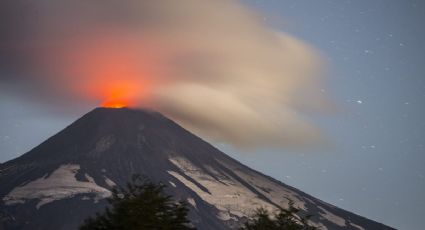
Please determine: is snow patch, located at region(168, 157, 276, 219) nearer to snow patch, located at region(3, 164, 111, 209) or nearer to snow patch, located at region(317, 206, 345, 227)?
snow patch, located at region(317, 206, 345, 227)

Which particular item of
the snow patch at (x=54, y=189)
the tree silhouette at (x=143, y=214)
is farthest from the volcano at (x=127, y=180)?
the tree silhouette at (x=143, y=214)

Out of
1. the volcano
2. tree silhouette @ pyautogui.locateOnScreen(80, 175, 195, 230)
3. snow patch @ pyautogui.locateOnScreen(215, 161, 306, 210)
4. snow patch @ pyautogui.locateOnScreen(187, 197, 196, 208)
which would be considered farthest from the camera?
snow patch @ pyautogui.locateOnScreen(215, 161, 306, 210)

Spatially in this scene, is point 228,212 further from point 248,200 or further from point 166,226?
point 166,226

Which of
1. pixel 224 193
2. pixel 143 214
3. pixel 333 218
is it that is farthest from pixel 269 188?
pixel 143 214

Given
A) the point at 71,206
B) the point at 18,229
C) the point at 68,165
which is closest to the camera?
the point at 18,229

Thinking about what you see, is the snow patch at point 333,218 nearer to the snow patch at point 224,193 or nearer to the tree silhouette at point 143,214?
the snow patch at point 224,193

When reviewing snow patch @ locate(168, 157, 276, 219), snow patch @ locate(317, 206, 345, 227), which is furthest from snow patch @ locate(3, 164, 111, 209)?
snow patch @ locate(317, 206, 345, 227)

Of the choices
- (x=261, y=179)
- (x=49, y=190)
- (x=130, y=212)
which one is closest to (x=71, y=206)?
(x=49, y=190)
